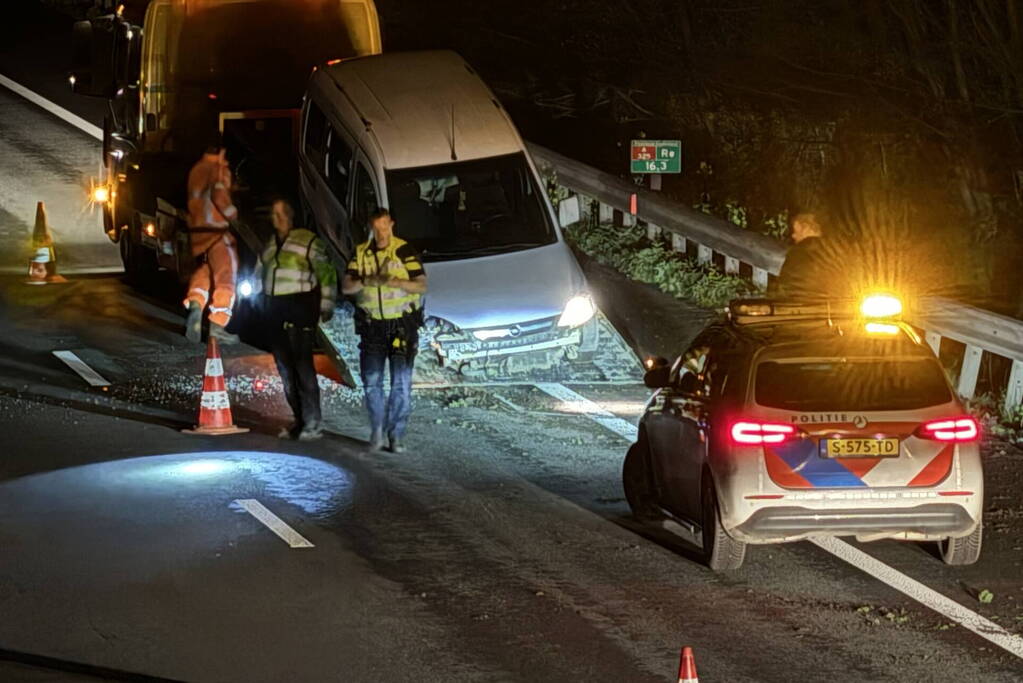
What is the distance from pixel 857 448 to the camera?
9.33 m

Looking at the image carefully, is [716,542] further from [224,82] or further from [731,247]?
[224,82]

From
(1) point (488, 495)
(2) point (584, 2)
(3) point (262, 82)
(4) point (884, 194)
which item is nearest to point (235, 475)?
(1) point (488, 495)

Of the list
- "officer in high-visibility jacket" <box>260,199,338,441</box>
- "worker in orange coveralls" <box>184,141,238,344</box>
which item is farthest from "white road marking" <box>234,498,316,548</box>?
"worker in orange coveralls" <box>184,141,238,344</box>

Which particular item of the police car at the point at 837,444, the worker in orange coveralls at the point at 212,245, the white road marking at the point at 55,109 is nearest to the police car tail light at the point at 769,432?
the police car at the point at 837,444

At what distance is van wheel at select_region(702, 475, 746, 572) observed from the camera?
379 inches

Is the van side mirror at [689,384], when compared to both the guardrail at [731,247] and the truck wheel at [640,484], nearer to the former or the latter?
the truck wheel at [640,484]

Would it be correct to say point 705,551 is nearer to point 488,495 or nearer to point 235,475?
point 488,495

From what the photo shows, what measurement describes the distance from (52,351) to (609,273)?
21.5 feet

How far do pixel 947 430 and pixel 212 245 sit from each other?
1040 centimetres

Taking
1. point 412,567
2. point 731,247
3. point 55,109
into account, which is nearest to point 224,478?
point 412,567

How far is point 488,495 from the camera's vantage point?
38.7 feet

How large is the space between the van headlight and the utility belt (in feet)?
8.67

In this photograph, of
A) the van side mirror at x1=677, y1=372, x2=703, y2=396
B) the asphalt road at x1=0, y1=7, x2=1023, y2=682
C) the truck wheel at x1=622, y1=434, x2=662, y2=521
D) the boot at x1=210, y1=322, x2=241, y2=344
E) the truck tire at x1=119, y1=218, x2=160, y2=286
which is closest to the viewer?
the asphalt road at x1=0, y1=7, x2=1023, y2=682

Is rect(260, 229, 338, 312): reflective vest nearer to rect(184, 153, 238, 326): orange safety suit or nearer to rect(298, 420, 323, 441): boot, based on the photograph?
rect(298, 420, 323, 441): boot
